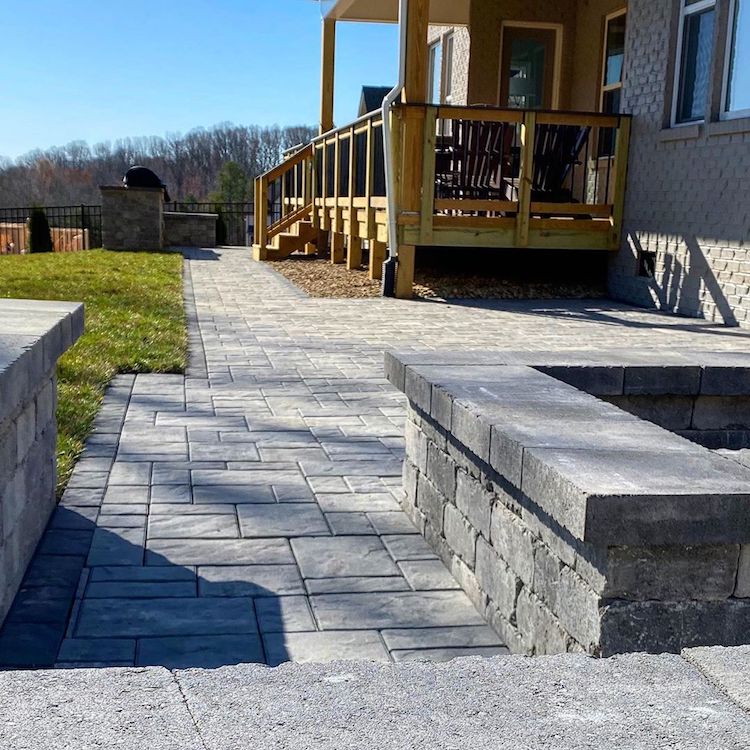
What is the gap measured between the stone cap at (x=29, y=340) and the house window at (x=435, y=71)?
15.0 m

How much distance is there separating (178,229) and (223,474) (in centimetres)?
1855

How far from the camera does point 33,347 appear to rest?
2.92 meters

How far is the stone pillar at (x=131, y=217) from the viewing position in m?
18.3

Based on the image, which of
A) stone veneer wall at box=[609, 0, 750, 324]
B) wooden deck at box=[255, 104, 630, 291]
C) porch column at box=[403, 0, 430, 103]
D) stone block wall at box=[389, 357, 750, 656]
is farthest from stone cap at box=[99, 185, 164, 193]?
stone block wall at box=[389, 357, 750, 656]

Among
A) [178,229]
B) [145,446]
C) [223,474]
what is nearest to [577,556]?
[223,474]

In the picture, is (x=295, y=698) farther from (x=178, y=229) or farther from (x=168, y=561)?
(x=178, y=229)

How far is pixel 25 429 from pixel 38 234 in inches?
764

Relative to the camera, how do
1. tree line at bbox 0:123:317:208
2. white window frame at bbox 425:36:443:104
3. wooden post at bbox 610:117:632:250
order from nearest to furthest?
wooden post at bbox 610:117:632:250 → white window frame at bbox 425:36:443:104 → tree line at bbox 0:123:317:208

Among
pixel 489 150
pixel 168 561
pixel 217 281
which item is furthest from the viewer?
pixel 217 281

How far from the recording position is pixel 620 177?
37.0 feet

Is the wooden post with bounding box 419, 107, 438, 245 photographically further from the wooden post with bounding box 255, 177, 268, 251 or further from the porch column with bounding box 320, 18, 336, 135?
the wooden post with bounding box 255, 177, 268, 251

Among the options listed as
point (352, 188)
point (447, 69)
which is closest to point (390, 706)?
point (352, 188)

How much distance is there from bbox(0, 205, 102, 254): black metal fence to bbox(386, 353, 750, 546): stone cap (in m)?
20.4

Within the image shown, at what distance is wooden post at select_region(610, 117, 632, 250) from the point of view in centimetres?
1116
